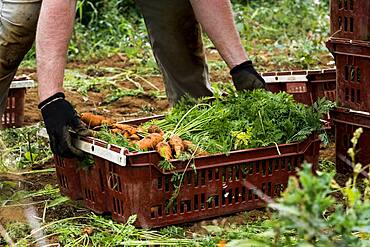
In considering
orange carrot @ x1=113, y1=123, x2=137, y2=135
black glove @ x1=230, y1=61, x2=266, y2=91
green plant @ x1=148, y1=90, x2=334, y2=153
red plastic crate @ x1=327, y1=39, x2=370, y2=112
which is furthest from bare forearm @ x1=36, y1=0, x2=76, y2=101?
red plastic crate @ x1=327, y1=39, x2=370, y2=112

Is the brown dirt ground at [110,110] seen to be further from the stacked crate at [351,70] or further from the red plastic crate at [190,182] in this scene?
the stacked crate at [351,70]

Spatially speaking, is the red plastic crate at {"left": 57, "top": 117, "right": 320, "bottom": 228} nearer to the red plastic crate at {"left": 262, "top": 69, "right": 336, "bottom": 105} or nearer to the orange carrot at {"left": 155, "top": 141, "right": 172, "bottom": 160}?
the orange carrot at {"left": 155, "top": 141, "right": 172, "bottom": 160}

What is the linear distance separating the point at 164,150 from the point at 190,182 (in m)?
0.22

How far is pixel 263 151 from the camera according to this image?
4.00 metres

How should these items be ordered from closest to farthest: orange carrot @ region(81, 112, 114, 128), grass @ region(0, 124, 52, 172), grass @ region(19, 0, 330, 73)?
orange carrot @ region(81, 112, 114, 128), grass @ region(0, 124, 52, 172), grass @ region(19, 0, 330, 73)

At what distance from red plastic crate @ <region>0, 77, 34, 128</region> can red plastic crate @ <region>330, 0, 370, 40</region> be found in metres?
2.15

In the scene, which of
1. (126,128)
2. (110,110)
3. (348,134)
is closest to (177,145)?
(126,128)

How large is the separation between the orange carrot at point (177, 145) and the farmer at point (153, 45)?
43 cm

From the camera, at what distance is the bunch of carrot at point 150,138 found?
12.6ft

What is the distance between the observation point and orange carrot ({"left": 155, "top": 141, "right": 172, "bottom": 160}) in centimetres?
375

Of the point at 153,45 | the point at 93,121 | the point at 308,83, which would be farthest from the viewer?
the point at 153,45

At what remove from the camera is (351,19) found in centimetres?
A: 448

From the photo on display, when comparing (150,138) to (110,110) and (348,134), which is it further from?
(110,110)

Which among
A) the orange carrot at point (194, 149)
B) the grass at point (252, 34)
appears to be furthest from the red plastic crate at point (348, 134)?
the grass at point (252, 34)
